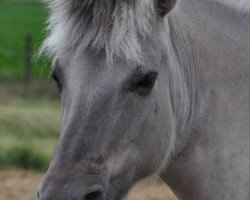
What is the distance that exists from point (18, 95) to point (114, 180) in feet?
44.7

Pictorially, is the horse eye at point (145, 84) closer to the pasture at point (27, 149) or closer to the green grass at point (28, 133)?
the pasture at point (27, 149)

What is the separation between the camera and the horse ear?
13.1 feet

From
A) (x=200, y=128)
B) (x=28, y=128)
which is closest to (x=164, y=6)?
(x=200, y=128)

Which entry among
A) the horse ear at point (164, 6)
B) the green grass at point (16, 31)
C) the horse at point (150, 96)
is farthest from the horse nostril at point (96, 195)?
the green grass at point (16, 31)

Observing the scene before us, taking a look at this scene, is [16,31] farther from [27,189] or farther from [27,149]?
[27,189]

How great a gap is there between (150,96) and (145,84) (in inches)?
3.0

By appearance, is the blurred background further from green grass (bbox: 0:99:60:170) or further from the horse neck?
the horse neck

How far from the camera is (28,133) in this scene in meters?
13.0

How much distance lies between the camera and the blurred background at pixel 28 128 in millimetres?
9648

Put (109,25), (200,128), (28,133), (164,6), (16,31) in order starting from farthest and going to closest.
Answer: (16,31), (28,133), (200,128), (164,6), (109,25)

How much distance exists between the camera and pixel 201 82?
4215mm

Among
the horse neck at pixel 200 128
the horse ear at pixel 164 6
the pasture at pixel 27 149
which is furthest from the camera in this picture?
the pasture at pixel 27 149

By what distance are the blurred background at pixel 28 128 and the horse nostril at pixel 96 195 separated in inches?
23.0

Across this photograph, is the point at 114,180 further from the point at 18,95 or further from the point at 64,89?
the point at 18,95
